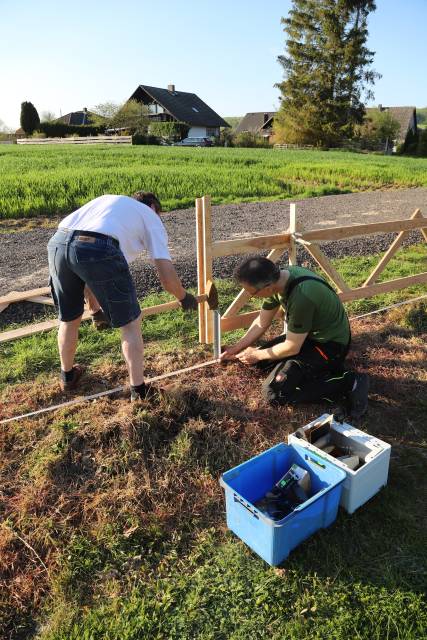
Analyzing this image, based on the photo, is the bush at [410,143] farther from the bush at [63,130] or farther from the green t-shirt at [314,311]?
the green t-shirt at [314,311]

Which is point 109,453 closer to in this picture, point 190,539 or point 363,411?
point 190,539

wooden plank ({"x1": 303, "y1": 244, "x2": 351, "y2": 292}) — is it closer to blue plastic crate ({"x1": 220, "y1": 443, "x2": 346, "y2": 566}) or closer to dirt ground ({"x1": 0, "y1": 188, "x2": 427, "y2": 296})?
dirt ground ({"x1": 0, "y1": 188, "x2": 427, "y2": 296})

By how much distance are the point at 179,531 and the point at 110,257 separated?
1775mm

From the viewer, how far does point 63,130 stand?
174 feet

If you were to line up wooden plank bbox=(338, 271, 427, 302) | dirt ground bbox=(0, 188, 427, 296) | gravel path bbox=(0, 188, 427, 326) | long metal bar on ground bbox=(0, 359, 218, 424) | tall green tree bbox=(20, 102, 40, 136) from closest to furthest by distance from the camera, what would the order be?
long metal bar on ground bbox=(0, 359, 218, 424)
wooden plank bbox=(338, 271, 427, 302)
gravel path bbox=(0, 188, 427, 326)
dirt ground bbox=(0, 188, 427, 296)
tall green tree bbox=(20, 102, 40, 136)

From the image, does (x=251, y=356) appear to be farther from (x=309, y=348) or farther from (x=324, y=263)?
(x=324, y=263)

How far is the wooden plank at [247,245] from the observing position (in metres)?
4.26

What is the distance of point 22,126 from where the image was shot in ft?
184

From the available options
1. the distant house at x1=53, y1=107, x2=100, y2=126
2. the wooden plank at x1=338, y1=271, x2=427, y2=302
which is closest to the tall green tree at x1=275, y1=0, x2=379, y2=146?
the distant house at x1=53, y1=107, x2=100, y2=126

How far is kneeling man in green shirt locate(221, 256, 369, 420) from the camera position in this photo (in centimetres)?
341

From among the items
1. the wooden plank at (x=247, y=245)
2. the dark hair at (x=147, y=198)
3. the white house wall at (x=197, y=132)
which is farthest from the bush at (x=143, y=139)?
the dark hair at (x=147, y=198)

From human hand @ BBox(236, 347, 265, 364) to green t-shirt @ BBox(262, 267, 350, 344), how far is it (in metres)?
0.45

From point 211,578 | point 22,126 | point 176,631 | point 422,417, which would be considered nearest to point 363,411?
point 422,417

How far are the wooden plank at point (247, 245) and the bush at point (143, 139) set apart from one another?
132 feet
